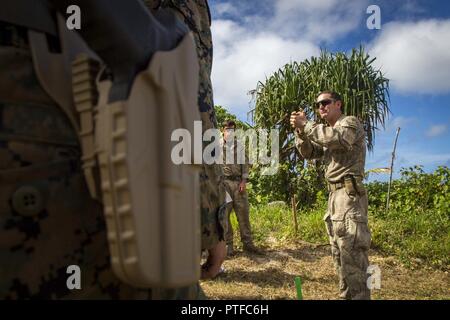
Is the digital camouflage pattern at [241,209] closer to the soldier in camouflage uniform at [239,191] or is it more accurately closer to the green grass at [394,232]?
the soldier in camouflage uniform at [239,191]

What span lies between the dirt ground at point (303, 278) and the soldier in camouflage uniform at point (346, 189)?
70 centimetres

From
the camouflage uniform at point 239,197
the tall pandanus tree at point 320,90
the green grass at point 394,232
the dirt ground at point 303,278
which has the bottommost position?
the dirt ground at point 303,278

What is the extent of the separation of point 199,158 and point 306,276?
4.75 metres

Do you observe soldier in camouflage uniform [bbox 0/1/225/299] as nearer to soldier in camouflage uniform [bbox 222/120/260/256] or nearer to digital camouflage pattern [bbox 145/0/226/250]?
digital camouflage pattern [bbox 145/0/226/250]

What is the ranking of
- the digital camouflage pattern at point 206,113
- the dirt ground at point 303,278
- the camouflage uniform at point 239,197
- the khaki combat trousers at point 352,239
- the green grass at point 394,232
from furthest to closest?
the camouflage uniform at point 239,197, the green grass at point 394,232, the dirt ground at point 303,278, the khaki combat trousers at point 352,239, the digital camouflage pattern at point 206,113

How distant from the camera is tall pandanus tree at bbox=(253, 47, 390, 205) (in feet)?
37.2

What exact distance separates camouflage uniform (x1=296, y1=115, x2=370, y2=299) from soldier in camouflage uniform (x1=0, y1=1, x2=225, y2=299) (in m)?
3.10

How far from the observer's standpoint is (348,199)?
12.3ft

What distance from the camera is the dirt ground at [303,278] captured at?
4445 millimetres

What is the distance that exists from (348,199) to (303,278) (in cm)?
176

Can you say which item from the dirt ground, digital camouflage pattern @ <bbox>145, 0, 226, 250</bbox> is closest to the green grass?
the dirt ground

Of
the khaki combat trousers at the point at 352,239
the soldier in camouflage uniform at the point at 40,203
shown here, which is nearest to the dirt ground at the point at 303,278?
the khaki combat trousers at the point at 352,239

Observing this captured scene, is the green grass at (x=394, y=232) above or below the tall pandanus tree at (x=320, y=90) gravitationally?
below

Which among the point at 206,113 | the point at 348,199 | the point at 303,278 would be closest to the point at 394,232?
the point at 303,278
